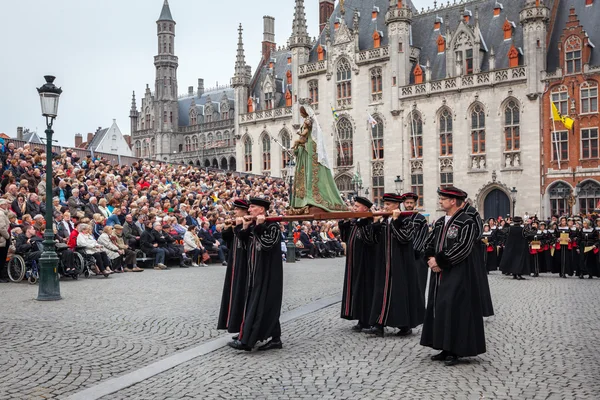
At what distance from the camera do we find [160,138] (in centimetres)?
6788

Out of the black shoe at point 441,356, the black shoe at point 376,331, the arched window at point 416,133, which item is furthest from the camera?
the arched window at point 416,133

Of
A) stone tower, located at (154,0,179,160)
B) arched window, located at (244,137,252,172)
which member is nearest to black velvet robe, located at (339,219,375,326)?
arched window, located at (244,137,252,172)

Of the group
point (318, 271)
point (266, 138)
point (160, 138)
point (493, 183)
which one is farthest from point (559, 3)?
point (160, 138)

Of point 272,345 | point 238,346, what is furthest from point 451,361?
point 238,346

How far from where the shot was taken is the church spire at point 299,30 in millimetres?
50906

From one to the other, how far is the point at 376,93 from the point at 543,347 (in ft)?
130

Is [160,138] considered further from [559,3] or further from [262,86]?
[559,3]

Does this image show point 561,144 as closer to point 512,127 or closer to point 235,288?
point 512,127

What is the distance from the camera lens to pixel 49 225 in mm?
12172

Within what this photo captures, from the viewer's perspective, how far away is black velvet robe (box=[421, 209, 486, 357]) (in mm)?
7051

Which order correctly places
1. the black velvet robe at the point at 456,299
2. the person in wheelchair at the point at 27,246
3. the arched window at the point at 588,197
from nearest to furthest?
the black velvet robe at the point at 456,299 < the person in wheelchair at the point at 27,246 < the arched window at the point at 588,197

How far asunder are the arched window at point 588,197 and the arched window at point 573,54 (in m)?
6.85

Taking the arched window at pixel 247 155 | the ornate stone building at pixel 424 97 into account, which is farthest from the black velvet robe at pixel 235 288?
the arched window at pixel 247 155

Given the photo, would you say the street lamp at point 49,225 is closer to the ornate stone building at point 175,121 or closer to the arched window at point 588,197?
the arched window at point 588,197
